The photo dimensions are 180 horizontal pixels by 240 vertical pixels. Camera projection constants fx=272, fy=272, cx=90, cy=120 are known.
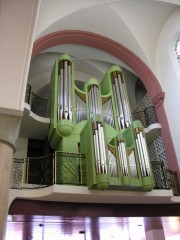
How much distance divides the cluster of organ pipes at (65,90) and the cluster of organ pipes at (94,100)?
0.75 metres

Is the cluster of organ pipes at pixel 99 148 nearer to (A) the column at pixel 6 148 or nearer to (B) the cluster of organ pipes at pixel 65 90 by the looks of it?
(B) the cluster of organ pipes at pixel 65 90

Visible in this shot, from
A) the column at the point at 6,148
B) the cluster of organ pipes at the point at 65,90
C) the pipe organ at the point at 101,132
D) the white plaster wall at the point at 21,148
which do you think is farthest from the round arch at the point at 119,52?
the column at the point at 6,148

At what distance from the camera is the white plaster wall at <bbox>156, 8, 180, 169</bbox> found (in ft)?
30.4

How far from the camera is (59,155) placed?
25.0 feet

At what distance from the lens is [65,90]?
356 inches

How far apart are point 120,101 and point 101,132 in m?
2.75

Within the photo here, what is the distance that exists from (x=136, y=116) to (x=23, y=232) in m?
6.13

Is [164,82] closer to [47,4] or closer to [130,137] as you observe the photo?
[130,137]

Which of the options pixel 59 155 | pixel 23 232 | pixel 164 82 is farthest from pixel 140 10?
pixel 23 232

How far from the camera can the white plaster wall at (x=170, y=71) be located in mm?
9258

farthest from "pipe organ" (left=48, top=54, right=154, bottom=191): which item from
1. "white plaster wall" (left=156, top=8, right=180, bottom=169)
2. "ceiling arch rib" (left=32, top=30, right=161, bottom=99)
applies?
"white plaster wall" (left=156, top=8, right=180, bottom=169)

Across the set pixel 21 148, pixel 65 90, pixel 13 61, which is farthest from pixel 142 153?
pixel 21 148

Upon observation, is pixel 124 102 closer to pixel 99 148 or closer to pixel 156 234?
pixel 99 148

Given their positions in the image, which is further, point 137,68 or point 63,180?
point 137,68
